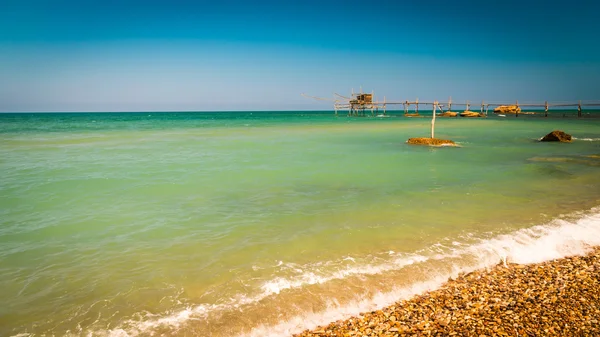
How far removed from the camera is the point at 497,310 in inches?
158

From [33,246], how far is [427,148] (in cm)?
2131

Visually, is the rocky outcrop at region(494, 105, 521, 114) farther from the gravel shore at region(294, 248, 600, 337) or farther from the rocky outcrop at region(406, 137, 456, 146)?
the gravel shore at region(294, 248, 600, 337)

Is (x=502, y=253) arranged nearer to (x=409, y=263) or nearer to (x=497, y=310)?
(x=409, y=263)

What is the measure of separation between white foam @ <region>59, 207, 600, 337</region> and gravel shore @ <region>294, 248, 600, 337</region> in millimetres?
242

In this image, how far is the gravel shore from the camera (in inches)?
143

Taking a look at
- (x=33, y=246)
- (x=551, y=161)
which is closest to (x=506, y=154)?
(x=551, y=161)

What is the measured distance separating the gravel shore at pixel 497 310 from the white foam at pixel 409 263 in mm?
242

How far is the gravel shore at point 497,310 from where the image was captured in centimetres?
364

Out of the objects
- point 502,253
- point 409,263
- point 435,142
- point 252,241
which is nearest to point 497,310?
point 409,263

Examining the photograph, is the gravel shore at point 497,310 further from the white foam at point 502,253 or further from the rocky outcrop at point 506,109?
the rocky outcrop at point 506,109

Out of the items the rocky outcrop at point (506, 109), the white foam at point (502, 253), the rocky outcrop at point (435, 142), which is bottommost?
the white foam at point (502, 253)

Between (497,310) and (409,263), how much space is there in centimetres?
161

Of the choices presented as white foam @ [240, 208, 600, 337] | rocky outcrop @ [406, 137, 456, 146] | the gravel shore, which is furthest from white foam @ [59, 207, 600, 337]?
rocky outcrop @ [406, 137, 456, 146]

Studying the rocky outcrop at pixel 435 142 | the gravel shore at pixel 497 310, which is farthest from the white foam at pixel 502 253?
the rocky outcrop at pixel 435 142
